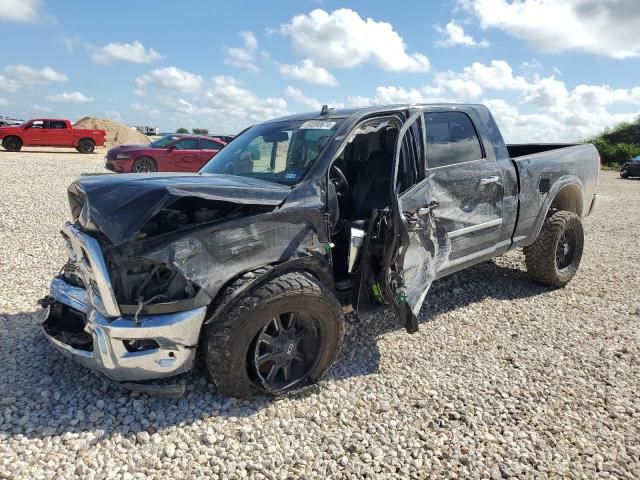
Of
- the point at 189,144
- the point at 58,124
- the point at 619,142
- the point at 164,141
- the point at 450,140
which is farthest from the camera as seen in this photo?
the point at 619,142

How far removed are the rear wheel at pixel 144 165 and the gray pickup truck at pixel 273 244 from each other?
1197 cm

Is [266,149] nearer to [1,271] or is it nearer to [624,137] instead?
[1,271]

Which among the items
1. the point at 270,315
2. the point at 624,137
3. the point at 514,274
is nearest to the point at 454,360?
the point at 270,315

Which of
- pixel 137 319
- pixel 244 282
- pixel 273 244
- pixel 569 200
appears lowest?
pixel 137 319

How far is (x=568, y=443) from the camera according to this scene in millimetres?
2791

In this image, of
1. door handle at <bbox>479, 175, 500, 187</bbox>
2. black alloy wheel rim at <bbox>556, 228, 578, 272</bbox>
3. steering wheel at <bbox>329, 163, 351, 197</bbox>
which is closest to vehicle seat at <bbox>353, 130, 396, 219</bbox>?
steering wheel at <bbox>329, 163, 351, 197</bbox>

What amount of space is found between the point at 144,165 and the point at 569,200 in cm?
1322

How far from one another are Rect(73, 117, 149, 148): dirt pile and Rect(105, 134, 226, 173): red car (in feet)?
74.6

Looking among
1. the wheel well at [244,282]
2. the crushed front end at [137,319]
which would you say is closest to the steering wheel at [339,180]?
the wheel well at [244,282]

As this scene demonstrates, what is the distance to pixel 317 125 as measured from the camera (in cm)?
387

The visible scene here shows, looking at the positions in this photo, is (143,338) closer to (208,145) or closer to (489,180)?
(489,180)

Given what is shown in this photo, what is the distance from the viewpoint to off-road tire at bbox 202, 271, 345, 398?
2855mm

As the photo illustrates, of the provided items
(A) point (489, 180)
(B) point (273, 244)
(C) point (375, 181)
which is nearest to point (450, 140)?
(A) point (489, 180)

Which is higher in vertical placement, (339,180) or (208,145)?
(208,145)
